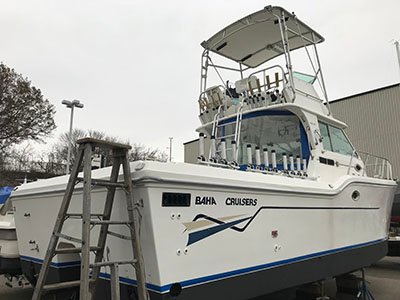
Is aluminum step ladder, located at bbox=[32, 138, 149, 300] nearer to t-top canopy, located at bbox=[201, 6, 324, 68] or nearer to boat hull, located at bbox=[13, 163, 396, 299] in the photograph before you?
boat hull, located at bbox=[13, 163, 396, 299]

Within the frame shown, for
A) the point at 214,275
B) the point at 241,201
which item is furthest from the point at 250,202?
the point at 214,275

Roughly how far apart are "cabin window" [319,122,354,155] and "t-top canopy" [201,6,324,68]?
Result: 1.54 metres

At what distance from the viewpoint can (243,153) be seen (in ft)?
18.7

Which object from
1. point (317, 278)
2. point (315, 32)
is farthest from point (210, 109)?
point (317, 278)

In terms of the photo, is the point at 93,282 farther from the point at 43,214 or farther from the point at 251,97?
the point at 251,97

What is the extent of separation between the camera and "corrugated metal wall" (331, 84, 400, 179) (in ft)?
53.0

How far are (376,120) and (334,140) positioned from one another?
12.5 m

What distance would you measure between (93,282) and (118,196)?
2.32ft

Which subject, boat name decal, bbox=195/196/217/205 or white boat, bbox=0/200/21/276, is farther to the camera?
white boat, bbox=0/200/21/276

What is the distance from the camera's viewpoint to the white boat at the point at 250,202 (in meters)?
2.95

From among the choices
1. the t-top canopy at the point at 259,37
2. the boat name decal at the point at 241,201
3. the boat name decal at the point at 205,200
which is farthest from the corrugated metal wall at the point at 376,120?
the boat name decal at the point at 205,200

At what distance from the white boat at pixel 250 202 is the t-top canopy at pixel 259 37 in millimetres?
20

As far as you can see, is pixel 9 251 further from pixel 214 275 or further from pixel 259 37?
pixel 259 37

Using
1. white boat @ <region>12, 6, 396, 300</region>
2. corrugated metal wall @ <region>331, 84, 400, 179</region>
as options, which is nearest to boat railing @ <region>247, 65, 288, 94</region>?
white boat @ <region>12, 6, 396, 300</region>
